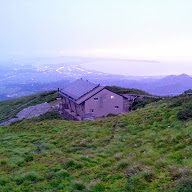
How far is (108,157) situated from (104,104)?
2279cm

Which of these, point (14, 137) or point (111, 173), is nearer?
point (111, 173)

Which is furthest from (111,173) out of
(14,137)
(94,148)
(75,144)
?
(14,137)

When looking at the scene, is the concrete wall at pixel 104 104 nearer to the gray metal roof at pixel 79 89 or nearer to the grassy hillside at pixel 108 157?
the gray metal roof at pixel 79 89

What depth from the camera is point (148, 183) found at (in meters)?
9.01

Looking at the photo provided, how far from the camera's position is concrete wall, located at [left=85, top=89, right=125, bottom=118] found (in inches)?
1387

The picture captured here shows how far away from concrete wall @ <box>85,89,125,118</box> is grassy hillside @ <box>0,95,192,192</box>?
13068mm

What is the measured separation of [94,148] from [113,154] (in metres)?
2.20

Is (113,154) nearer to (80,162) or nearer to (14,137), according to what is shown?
(80,162)

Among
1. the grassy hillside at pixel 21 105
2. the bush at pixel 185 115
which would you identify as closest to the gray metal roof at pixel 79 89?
the grassy hillside at pixel 21 105

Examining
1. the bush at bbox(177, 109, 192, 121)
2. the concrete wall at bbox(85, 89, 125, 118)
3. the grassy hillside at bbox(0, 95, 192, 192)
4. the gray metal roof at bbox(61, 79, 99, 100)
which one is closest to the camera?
the grassy hillside at bbox(0, 95, 192, 192)

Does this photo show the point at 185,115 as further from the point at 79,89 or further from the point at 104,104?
the point at 79,89

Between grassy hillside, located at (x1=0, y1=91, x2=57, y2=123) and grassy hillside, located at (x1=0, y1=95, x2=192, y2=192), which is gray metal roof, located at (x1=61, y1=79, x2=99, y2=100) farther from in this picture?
grassy hillside, located at (x1=0, y1=95, x2=192, y2=192)

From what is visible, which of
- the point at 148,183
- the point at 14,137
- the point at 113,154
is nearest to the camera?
the point at 148,183

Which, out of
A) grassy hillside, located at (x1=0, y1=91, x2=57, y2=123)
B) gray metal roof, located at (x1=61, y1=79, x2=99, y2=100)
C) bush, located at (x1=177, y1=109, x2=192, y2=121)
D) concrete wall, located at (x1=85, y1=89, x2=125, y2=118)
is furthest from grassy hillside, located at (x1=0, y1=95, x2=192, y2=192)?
grassy hillside, located at (x1=0, y1=91, x2=57, y2=123)
